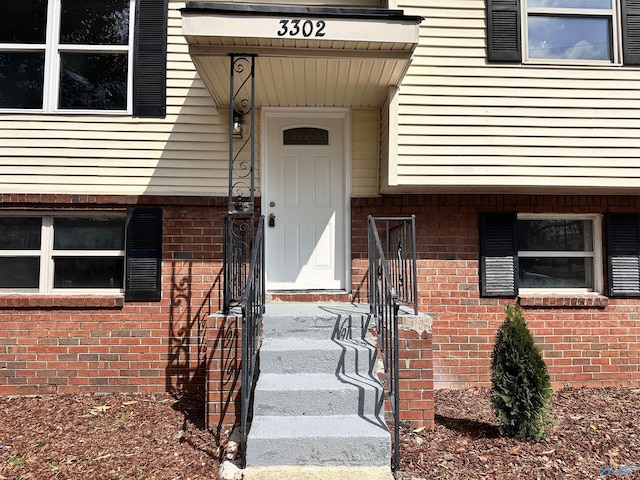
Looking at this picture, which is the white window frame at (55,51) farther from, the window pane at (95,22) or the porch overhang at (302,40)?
the porch overhang at (302,40)

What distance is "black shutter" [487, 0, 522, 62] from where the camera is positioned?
4270 mm

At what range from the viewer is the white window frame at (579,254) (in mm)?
4766

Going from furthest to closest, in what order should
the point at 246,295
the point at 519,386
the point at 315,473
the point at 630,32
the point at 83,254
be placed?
the point at 83,254 < the point at 630,32 < the point at 519,386 < the point at 246,295 < the point at 315,473

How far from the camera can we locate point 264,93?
431 centimetres

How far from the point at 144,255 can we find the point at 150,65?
2.05 m

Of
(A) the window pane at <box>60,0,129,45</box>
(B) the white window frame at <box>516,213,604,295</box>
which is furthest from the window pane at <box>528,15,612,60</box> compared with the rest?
(A) the window pane at <box>60,0,129,45</box>

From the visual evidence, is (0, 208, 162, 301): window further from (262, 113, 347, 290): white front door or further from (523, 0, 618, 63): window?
(523, 0, 618, 63): window

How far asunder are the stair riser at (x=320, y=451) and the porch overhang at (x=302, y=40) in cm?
302

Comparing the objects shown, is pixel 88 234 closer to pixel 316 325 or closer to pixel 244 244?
pixel 244 244

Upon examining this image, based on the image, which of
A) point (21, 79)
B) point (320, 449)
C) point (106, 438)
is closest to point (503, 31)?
point (320, 449)

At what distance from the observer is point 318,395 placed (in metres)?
3.07

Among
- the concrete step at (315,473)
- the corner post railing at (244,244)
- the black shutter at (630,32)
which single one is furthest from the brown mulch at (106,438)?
the black shutter at (630,32)

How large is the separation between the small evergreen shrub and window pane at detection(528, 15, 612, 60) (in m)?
2.99

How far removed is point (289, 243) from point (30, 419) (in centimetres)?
290
